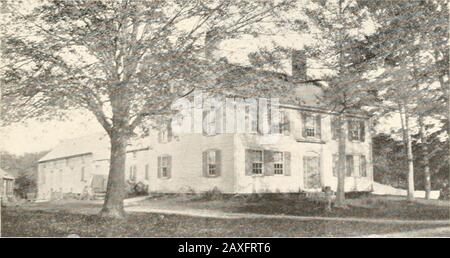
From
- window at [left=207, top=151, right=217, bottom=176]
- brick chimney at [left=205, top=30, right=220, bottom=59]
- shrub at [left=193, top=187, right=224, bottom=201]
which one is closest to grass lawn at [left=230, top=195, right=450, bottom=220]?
shrub at [left=193, top=187, right=224, bottom=201]

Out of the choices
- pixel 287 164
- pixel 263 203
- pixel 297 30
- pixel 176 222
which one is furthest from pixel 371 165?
pixel 176 222

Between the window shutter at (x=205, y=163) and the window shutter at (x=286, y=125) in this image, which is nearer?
the window shutter at (x=205, y=163)

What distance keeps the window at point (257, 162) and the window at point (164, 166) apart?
4.18 meters

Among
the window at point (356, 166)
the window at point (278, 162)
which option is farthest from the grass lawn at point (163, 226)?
the window at point (356, 166)

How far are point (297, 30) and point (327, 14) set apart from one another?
6.63ft

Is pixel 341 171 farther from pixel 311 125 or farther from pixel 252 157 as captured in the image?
pixel 311 125

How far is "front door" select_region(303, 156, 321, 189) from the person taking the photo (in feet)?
75.2

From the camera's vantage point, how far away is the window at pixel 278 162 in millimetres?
22000

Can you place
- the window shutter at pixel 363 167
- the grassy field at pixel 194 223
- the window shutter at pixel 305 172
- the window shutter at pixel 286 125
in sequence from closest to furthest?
the grassy field at pixel 194 223
the window shutter at pixel 286 125
the window shutter at pixel 305 172
the window shutter at pixel 363 167

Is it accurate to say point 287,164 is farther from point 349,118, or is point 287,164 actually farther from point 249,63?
point 249,63

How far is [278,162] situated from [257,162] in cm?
136

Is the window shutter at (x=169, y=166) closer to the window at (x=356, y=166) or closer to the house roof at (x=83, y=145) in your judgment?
the house roof at (x=83, y=145)

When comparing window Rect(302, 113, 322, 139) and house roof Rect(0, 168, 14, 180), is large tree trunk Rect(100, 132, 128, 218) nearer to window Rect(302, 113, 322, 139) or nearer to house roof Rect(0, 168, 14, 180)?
house roof Rect(0, 168, 14, 180)

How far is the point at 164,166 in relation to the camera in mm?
22391
